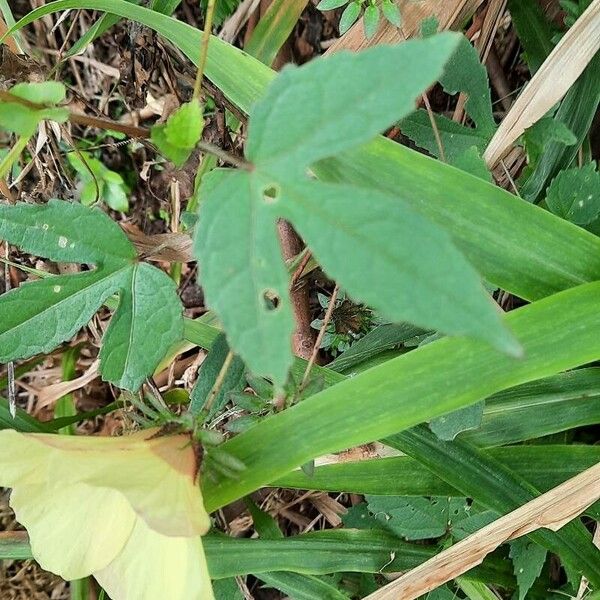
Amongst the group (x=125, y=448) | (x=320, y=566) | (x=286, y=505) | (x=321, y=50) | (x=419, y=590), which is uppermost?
(x=321, y=50)

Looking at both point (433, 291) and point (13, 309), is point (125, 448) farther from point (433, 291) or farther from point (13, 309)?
point (433, 291)

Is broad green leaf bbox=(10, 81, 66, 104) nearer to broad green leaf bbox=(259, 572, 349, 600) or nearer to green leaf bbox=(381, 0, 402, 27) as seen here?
green leaf bbox=(381, 0, 402, 27)

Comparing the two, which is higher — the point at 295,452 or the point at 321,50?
the point at 321,50

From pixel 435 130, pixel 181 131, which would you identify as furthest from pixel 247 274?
pixel 435 130

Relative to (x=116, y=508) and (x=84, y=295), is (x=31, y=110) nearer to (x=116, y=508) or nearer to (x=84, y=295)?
(x=84, y=295)

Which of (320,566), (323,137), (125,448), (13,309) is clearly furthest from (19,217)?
(320,566)

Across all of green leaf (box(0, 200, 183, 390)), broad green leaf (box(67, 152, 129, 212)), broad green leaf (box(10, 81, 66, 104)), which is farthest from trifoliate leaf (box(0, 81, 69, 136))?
broad green leaf (box(67, 152, 129, 212))

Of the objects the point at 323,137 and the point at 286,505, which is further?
the point at 286,505

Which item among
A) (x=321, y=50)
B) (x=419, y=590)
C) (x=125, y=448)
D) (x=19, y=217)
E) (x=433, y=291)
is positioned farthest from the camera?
(x=321, y=50)
